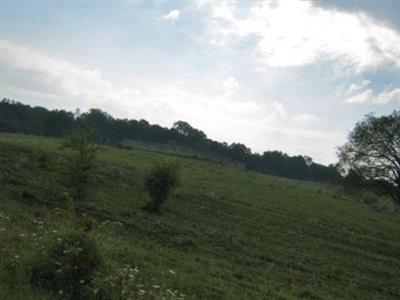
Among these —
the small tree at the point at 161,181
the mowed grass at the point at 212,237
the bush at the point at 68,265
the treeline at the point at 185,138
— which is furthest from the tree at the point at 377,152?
the treeline at the point at 185,138

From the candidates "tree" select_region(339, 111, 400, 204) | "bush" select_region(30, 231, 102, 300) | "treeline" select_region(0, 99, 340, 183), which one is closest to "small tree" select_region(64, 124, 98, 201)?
"bush" select_region(30, 231, 102, 300)

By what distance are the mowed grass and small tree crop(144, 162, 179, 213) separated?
3.40 ft

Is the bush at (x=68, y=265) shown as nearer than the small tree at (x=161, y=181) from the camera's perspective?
Yes

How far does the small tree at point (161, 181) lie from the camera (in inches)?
1036

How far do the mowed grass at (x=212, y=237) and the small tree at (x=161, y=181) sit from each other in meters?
1.04

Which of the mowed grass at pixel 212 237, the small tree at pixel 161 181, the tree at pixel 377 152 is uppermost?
the tree at pixel 377 152

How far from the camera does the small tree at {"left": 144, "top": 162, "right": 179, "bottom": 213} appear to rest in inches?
1036

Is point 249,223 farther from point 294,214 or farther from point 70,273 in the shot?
point 70,273

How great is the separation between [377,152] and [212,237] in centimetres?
2663

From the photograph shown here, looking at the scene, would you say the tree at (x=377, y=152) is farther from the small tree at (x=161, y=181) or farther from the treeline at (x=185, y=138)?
the treeline at (x=185, y=138)

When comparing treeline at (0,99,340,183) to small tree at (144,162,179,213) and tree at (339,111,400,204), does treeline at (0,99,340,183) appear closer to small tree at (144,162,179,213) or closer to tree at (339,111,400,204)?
tree at (339,111,400,204)

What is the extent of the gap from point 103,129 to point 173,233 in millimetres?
108503

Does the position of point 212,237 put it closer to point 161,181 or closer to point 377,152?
point 161,181

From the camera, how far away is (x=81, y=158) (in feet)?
80.8
